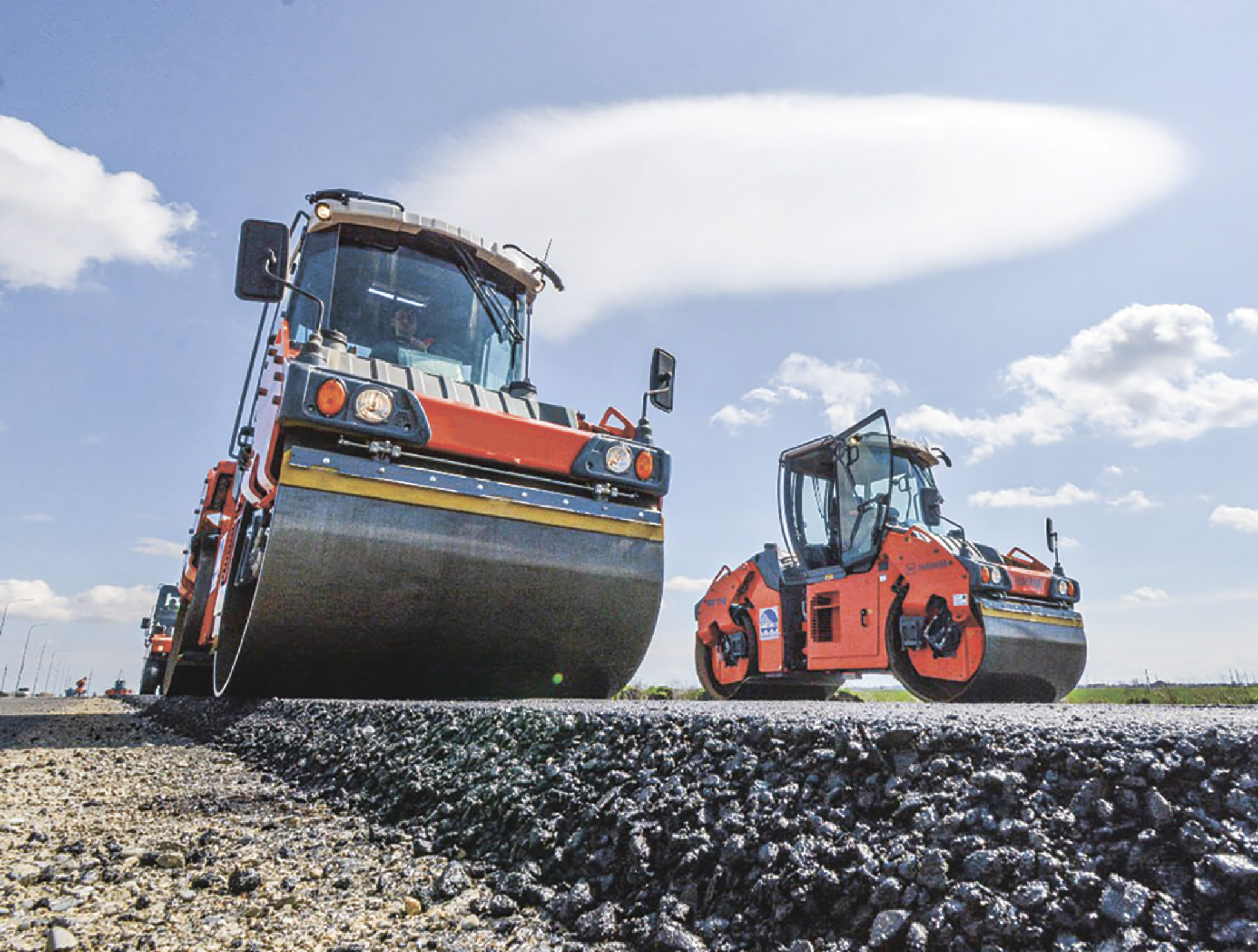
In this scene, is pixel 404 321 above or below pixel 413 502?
above

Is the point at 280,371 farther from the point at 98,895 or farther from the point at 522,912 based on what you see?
the point at 522,912

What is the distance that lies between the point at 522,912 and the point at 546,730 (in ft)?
2.43

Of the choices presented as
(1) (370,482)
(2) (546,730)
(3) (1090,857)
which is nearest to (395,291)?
(1) (370,482)

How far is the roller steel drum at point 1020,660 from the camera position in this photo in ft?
21.0

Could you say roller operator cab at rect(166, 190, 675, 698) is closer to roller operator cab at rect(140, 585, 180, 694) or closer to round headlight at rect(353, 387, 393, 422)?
round headlight at rect(353, 387, 393, 422)

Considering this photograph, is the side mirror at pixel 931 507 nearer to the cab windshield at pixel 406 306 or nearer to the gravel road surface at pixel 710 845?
the cab windshield at pixel 406 306

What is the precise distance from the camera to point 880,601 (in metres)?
7.29

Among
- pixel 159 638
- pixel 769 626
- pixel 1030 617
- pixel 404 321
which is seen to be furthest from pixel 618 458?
pixel 159 638

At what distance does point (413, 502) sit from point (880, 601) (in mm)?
5149

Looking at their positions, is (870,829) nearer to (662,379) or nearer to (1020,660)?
(662,379)

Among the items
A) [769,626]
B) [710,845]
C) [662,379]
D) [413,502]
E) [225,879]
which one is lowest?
[225,879]

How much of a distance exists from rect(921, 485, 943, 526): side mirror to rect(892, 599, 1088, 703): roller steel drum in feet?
4.88

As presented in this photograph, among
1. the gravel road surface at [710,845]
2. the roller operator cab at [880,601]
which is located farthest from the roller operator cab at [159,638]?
the gravel road surface at [710,845]

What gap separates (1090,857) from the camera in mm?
1147
